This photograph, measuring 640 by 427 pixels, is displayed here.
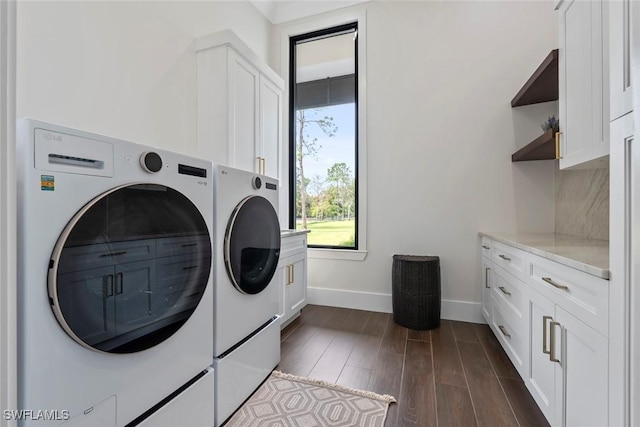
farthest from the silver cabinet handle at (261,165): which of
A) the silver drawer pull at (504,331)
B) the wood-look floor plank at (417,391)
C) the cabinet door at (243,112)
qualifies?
the silver drawer pull at (504,331)

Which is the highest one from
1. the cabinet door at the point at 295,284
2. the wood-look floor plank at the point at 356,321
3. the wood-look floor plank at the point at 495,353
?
the cabinet door at the point at 295,284

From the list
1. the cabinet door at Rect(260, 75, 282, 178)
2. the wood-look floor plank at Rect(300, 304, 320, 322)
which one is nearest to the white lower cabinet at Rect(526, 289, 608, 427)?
the wood-look floor plank at Rect(300, 304, 320, 322)

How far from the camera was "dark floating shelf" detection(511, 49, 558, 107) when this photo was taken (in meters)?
1.64

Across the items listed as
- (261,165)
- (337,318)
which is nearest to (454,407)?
(337,318)

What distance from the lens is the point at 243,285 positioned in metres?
1.37

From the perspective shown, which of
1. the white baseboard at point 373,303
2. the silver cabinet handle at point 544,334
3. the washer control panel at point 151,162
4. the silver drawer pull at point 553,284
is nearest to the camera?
the washer control panel at point 151,162

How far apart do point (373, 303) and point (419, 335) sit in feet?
1.93

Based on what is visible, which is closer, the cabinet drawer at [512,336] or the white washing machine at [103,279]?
the white washing machine at [103,279]

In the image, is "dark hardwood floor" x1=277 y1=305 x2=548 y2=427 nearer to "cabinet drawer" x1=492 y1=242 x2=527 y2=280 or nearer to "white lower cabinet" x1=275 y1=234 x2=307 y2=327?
"white lower cabinet" x1=275 y1=234 x2=307 y2=327

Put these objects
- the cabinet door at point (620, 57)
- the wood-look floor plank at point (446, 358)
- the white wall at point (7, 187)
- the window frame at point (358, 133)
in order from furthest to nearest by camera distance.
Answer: the window frame at point (358, 133)
the wood-look floor plank at point (446, 358)
the cabinet door at point (620, 57)
the white wall at point (7, 187)

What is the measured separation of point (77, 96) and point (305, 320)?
2.16m

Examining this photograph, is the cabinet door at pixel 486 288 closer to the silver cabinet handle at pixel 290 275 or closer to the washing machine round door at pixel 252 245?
the silver cabinet handle at pixel 290 275

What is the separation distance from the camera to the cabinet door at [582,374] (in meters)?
0.83

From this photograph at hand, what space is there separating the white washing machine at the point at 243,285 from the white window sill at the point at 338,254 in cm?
119
